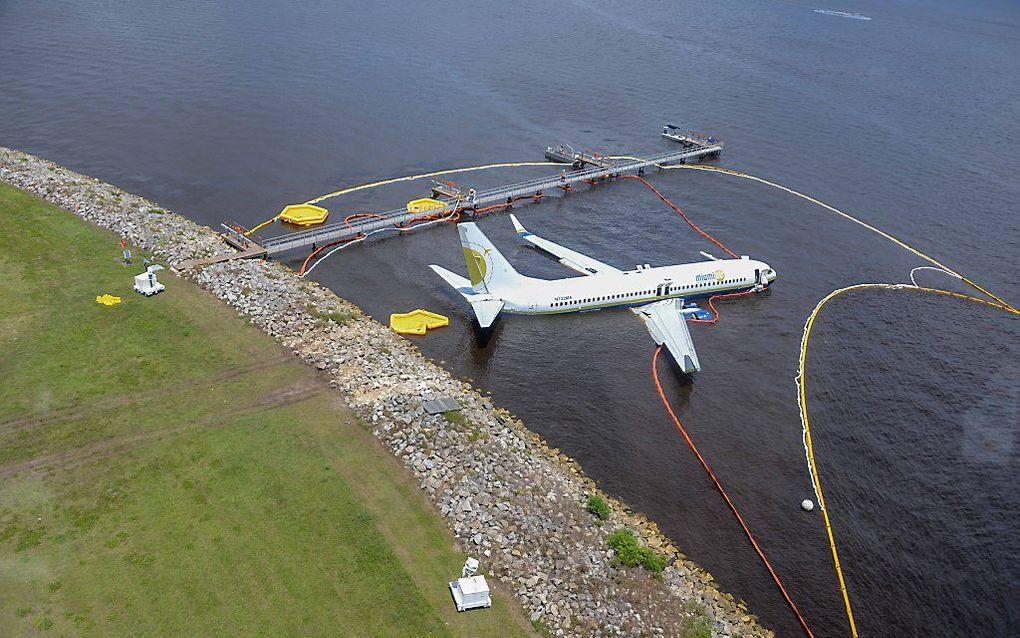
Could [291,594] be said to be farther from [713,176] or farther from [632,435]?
[713,176]

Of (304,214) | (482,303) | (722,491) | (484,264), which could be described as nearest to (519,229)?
(484,264)

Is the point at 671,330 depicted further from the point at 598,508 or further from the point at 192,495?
the point at 192,495

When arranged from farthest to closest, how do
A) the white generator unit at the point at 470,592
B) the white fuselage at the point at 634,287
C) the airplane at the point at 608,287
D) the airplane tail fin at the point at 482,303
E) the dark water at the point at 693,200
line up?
1. the white fuselage at the point at 634,287
2. the airplane at the point at 608,287
3. the airplane tail fin at the point at 482,303
4. the dark water at the point at 693,200
5. the white generator unit at the point at 470,592

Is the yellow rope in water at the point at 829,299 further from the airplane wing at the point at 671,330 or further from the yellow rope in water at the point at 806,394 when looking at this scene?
the airplane wing at the point at 671,330

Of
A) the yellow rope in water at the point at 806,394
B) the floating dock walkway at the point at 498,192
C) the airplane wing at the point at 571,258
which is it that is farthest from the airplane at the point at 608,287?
the floating dock walkway at the point at 498,192

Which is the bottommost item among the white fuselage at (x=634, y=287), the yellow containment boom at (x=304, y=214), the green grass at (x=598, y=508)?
the green grass at (x=598, y=508)

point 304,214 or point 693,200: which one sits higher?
point 693,200
